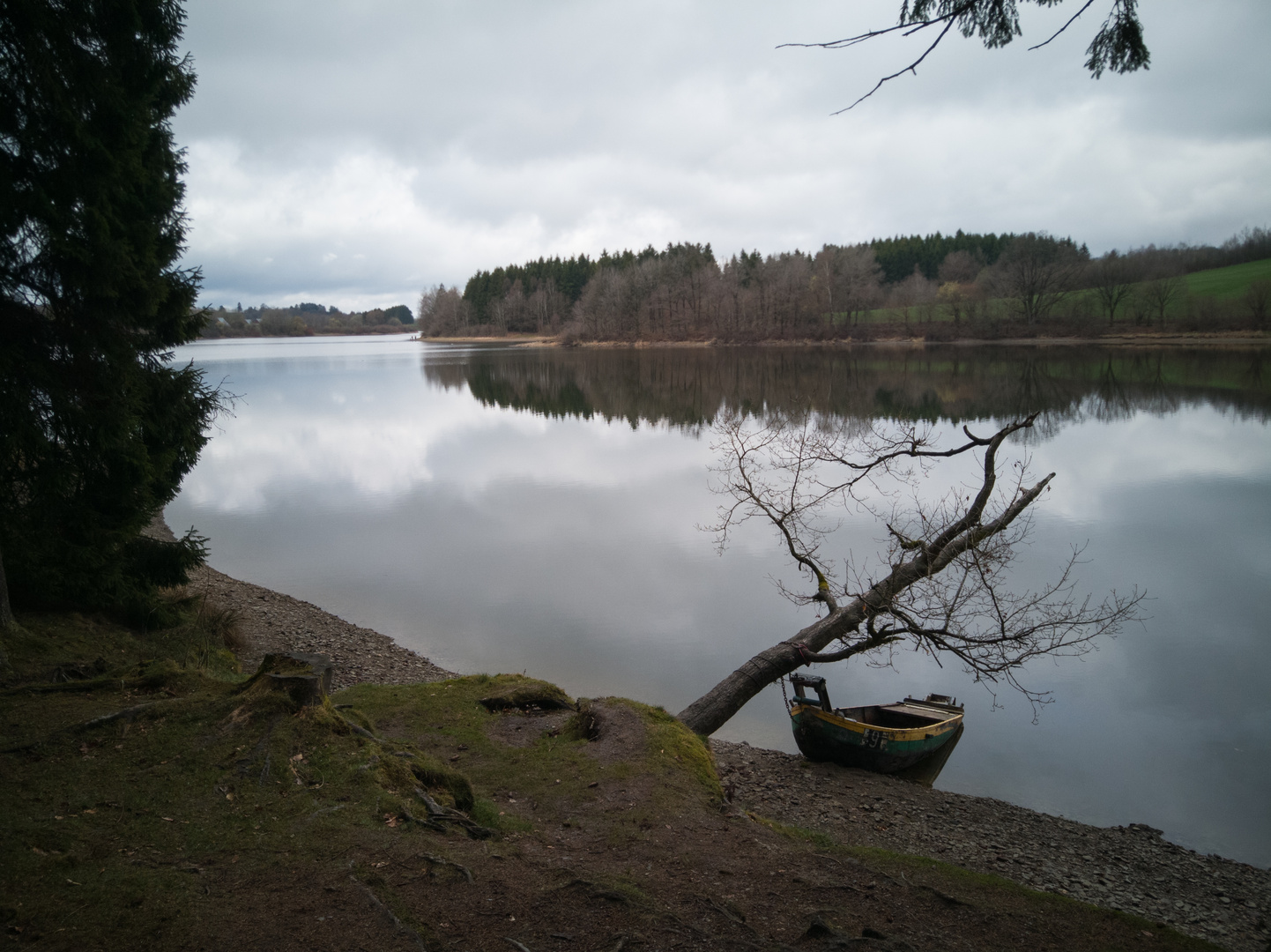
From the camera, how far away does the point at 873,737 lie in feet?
33.7

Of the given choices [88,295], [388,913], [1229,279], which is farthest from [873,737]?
[1229,279]

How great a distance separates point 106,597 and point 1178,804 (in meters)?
13.7

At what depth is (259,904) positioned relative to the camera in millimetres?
4062

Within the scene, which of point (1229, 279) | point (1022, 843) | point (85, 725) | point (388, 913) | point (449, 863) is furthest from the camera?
point (1229, 279)

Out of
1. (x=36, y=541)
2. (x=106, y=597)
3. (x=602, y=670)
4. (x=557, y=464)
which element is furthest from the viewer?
(x=557, y=464)

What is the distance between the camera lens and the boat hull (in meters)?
10.2

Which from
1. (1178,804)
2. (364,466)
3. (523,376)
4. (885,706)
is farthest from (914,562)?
(523,376)

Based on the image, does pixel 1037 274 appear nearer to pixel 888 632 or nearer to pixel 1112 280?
pixel 1112 280

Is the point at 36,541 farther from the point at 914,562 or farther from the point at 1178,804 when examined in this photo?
the point at 1178,804

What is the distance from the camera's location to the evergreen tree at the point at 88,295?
7.97 metres

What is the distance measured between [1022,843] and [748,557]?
34.4 ft

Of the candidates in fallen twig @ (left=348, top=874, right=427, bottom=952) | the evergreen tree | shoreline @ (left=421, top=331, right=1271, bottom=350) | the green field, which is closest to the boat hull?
fallen twig @ (left=348, top=874, right=427, bottom=952)

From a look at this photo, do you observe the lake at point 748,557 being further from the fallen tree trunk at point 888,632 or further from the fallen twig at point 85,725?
the fallen twig at point 85,725

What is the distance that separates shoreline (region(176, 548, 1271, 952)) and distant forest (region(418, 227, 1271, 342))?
7673cm
